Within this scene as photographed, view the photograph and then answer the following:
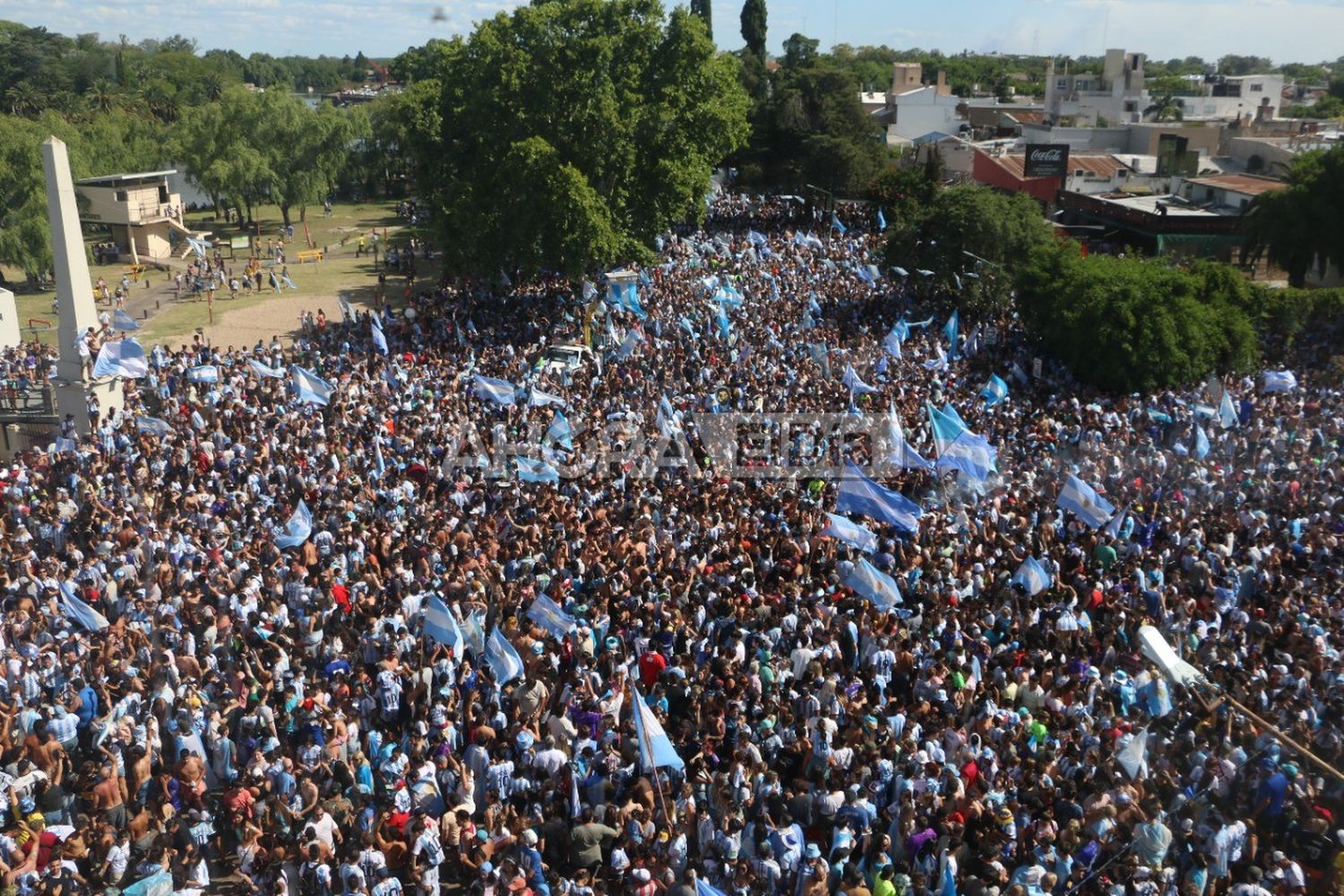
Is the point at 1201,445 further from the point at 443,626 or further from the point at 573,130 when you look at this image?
the point at 573,130

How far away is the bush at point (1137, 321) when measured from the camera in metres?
22.3

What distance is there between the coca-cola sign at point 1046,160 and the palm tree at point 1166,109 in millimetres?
35796

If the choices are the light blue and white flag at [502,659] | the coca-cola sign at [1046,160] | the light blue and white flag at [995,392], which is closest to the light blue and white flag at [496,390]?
the light blue and white flag at [995,392]

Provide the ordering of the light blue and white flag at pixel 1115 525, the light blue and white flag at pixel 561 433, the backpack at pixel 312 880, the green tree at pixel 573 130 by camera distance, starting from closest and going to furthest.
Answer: the backpack at pixel 312 880 < the light blue and white flag at pixel 1115 525 < the light blue and white flag at pixel 561 433 < the green tree at pixel 573 130

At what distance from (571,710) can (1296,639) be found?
7.37 m

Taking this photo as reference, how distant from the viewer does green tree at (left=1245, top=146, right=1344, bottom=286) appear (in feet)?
101

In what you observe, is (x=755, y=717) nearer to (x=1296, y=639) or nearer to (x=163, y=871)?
(x=163, y=871)

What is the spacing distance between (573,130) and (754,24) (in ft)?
163

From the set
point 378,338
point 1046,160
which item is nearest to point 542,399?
point 378,338

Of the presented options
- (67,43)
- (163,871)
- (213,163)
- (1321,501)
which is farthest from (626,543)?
(67,43)

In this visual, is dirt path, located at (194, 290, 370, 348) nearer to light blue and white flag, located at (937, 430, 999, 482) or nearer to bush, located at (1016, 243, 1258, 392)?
bush, located at (1016, 243, 1258, 392)

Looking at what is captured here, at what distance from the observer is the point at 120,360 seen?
18.5 m

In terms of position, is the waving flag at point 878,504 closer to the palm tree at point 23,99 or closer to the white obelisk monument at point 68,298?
the white obelisk monument at point 68,298

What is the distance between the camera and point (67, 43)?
99.7 metres
